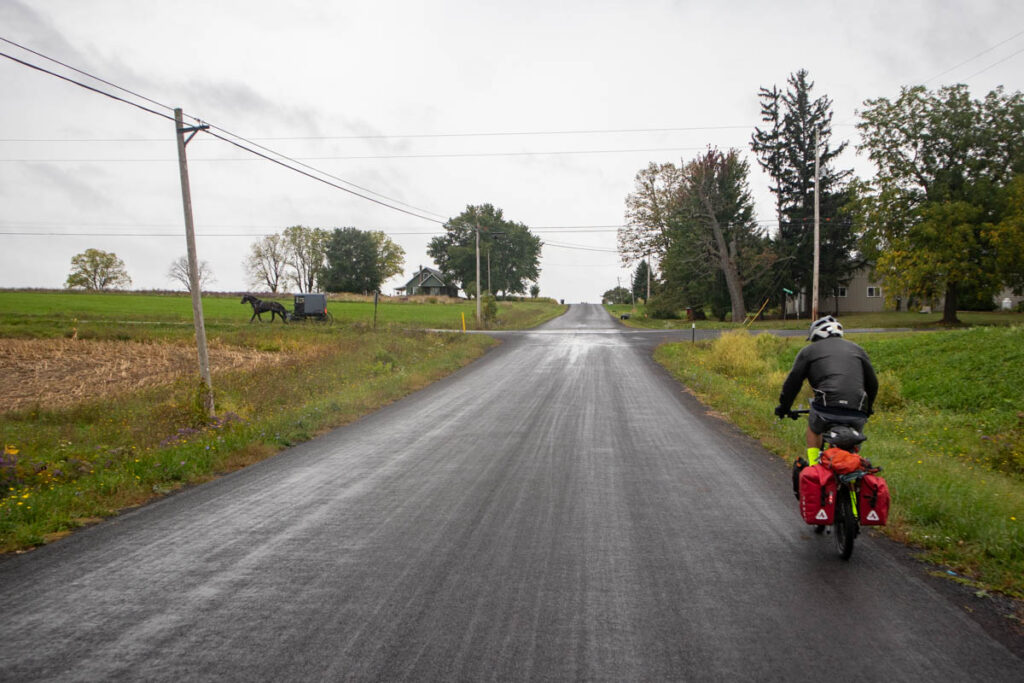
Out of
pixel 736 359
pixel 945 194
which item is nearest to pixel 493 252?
pixel 945 194

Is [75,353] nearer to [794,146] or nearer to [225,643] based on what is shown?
[225,643]

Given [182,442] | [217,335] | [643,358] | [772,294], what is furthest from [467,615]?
[772,294]

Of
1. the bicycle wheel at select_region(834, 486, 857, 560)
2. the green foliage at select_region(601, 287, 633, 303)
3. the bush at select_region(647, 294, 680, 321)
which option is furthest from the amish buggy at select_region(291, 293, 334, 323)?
the green foliage at select_region(601, 287, 633, 303)

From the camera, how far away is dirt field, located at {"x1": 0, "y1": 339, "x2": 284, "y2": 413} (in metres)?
15.0

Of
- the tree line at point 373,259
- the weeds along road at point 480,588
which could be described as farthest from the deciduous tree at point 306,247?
the weeds along road at point 480,588

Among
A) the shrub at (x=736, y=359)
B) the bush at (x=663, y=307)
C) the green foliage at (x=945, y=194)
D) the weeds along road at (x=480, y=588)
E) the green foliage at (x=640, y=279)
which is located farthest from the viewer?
the green foliage at (x=640, y=279)

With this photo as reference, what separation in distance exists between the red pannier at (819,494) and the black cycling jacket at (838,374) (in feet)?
1.95

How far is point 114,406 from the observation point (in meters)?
13.3

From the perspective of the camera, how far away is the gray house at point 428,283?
114750mm

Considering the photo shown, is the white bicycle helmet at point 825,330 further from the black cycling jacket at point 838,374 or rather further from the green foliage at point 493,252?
the green foliage at point 493,252

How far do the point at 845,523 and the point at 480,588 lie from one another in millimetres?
2896

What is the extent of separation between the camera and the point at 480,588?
13.8 ft

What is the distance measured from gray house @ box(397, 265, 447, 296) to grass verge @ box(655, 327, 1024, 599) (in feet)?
304

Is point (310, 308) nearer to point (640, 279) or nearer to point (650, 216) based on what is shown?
point (650, 216)
